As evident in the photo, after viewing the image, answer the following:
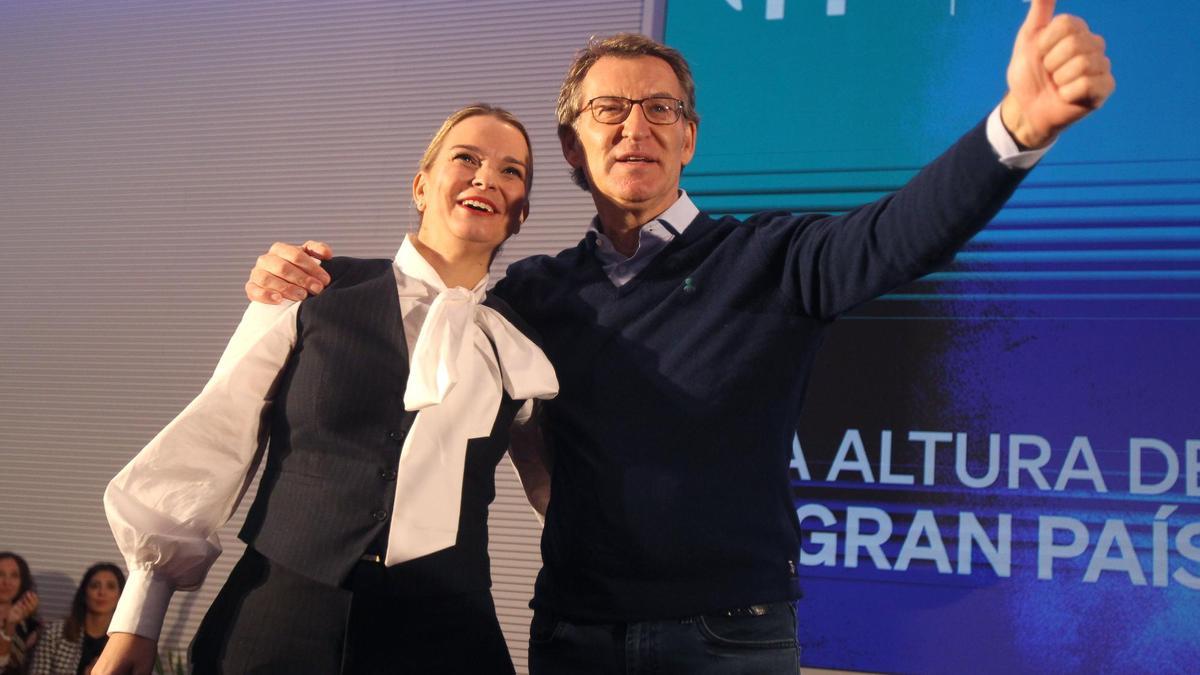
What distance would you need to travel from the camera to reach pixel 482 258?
171 centimetres

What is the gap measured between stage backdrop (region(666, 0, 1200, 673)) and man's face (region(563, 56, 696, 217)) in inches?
62.0

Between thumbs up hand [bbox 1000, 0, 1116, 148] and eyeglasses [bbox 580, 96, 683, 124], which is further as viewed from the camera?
eyeglasses [bbox 580, 96, 683, 124]

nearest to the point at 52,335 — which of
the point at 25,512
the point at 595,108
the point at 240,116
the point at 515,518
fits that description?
the point at 25,512

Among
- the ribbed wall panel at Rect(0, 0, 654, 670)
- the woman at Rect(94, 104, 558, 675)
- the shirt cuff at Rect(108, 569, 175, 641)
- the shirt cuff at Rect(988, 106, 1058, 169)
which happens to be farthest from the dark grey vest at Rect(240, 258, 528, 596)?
the ribbed wall panel at Rect(0, 0, 654, 670)

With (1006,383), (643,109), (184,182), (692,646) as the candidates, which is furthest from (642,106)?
(184,182)

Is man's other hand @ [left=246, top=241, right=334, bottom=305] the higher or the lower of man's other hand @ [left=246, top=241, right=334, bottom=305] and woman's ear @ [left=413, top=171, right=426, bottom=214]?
the lower

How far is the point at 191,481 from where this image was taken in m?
1.43

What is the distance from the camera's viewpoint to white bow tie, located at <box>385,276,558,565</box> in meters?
1.35

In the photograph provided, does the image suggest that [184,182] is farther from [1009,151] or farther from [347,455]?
[1009,151]

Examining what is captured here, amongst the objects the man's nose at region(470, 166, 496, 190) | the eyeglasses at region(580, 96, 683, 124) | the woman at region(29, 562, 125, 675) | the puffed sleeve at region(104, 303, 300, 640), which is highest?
the eyeglasses at region(580, 96, 683, 124)

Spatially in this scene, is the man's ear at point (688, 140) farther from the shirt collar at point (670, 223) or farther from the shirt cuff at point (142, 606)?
the shirt cuff at point (142, 606)

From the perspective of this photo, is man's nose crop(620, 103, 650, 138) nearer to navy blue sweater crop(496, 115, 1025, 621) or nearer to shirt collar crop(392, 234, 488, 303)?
navy blue sweater crop(496, 115, 1025, 621)

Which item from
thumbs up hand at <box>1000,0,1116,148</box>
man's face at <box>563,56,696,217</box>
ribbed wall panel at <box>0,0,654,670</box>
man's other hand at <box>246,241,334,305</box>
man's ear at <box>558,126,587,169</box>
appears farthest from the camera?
ribbed wall panel at <box>0,0,654,670</box>

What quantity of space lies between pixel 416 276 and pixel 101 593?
2.90m
